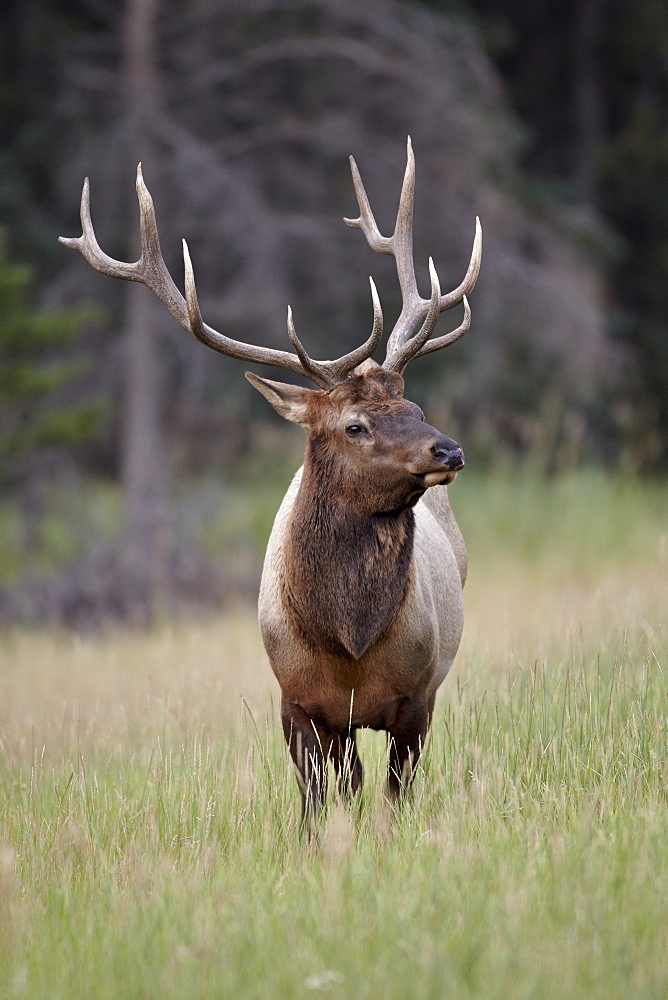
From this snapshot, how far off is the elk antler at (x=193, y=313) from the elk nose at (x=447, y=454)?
520 millimetres

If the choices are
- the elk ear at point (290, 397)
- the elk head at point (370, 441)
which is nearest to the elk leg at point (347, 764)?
the elk head at point (370, 441)

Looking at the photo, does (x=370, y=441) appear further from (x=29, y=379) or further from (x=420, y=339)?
(x=29, y=379)

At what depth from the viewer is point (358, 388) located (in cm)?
472

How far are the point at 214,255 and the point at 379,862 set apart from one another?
10.9 m

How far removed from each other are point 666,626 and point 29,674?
5525 millimetres

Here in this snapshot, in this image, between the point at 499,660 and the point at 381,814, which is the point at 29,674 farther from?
the point at 381,814

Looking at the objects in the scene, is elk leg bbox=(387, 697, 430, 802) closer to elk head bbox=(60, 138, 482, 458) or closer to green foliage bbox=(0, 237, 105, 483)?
elk head bbox=(60, 138, 482, 458)

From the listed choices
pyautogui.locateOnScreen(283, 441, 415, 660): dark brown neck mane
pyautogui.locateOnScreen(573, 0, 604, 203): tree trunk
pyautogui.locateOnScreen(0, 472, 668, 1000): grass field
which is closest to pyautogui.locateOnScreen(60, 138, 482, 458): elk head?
pyautogui.locateOnScreen(283, 441, 415, 660): dark brown neck mane

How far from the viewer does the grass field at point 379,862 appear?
9.97 feet

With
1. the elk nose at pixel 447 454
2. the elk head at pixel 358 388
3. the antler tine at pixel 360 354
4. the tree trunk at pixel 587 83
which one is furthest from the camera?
the tree trunk at pixel 587 83

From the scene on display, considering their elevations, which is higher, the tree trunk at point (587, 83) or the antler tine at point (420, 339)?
the tree trunk at point (587, 83)

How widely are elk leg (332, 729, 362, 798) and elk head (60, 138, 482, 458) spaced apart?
95 centimetres

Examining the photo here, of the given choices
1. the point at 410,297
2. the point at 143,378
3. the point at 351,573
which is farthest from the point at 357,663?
the point at 143,378

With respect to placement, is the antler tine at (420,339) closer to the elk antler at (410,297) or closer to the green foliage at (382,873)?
the elk antler at (410,297)
